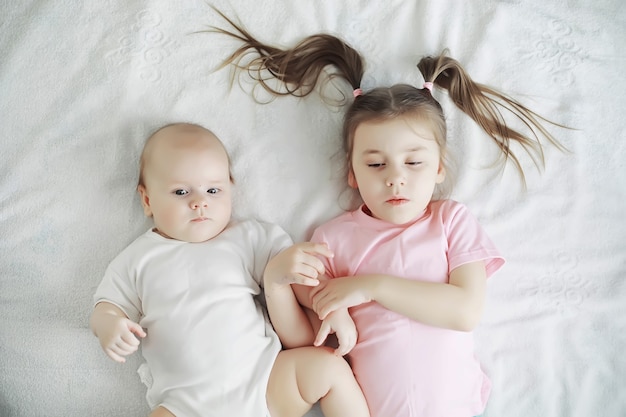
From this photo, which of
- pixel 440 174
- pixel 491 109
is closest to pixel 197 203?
pixel 440 174

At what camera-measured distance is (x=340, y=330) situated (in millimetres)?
1365

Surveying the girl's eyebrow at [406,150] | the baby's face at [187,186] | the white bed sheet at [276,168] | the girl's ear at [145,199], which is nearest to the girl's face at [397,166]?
the girl's eyebrow at [406,150]

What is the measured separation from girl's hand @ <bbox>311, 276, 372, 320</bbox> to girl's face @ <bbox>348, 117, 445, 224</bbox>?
0.18 metres

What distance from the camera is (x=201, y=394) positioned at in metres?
1.34

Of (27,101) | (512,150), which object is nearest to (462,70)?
(512,150)

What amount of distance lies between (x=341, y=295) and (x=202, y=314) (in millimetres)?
316

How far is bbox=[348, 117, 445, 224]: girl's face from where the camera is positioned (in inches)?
55.4

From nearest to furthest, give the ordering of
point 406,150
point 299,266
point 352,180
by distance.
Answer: point 299,266 < point 406,150 < point 352,180

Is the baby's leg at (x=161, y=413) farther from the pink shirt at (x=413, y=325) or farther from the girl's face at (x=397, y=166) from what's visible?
the girl's face at (x=397, y=166)

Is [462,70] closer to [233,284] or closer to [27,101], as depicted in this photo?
[233,284]

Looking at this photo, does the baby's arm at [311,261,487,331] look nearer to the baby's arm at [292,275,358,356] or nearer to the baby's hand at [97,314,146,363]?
the baby's arm at [292,275,358,356]

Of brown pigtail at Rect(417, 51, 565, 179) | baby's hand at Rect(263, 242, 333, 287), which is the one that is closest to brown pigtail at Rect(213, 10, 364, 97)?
brown pigtail at Rect(417, 51, 565, 179)

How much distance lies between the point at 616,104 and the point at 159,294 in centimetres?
128

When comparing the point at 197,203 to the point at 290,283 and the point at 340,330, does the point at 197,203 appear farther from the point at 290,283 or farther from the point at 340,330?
the point at 340,330
